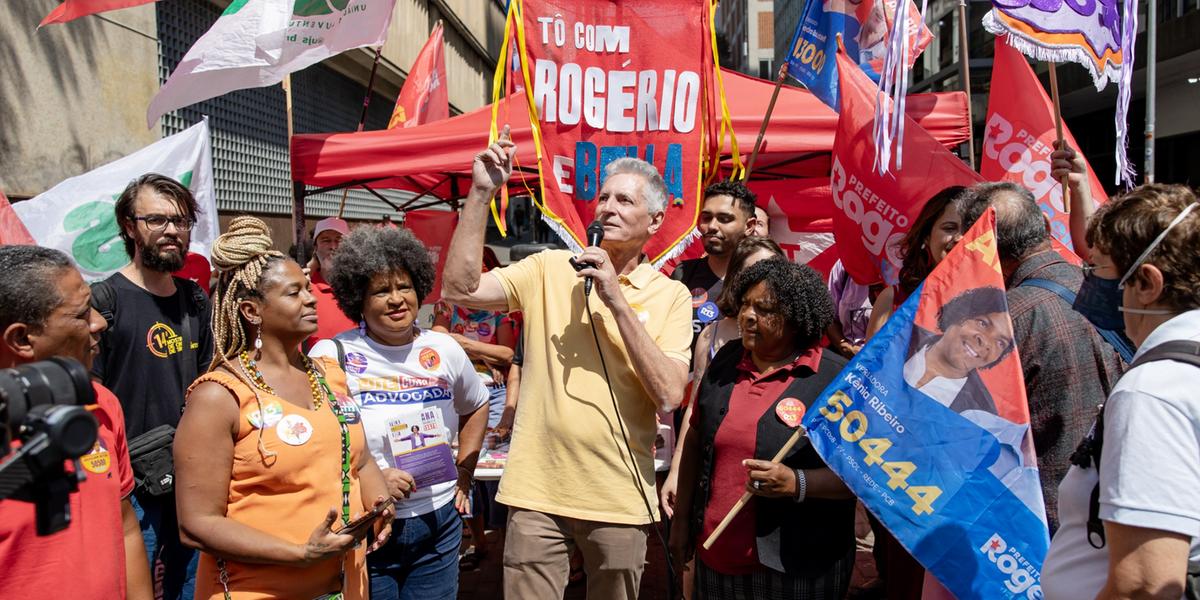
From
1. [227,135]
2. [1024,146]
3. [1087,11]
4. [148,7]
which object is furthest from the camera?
[227,135]

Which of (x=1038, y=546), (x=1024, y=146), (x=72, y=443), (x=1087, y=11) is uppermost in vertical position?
(x=1087, y=11)

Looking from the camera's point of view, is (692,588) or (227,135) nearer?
(692,588)

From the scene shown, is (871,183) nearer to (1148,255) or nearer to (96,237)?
(1148,255)

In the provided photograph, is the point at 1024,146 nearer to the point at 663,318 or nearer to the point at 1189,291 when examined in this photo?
the point at 663,318

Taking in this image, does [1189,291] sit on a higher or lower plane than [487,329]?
higher

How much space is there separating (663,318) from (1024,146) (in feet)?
10.2

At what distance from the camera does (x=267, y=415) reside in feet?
7.65

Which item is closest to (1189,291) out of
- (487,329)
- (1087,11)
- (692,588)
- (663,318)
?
(663,318)

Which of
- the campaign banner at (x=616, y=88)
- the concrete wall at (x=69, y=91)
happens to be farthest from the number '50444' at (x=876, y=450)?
the concrete wall at (x=69, y=91)

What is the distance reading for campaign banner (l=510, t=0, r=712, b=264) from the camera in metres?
4.13

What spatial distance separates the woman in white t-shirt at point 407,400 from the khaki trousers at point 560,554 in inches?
13.2

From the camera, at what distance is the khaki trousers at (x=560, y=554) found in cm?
290

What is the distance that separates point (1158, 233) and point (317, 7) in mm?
5233

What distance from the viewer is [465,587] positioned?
16.8 feet
